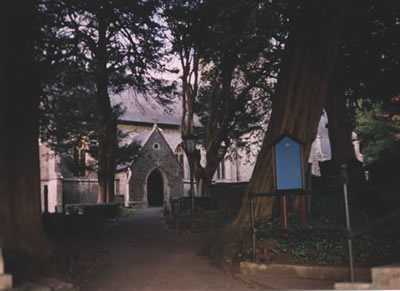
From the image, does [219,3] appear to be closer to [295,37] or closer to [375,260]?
[295,37]

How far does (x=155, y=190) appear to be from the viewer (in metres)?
38.8

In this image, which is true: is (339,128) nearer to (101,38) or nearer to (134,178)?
(101,38)

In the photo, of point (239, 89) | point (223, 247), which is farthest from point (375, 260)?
point (239, 89)

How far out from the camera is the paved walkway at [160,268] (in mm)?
6875

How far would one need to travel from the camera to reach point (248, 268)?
7.25 metres

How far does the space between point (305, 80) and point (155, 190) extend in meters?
31.3

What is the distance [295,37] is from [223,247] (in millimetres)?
4426

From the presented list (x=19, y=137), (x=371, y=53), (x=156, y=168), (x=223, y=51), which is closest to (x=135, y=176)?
(x=156, y=168)

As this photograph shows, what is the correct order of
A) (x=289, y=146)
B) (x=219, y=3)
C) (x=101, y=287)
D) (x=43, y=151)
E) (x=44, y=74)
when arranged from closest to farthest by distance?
(x=101, y=287), (x=289, y=146), (x=44, y=74), (x=219, y=3), (x=43, y=151)

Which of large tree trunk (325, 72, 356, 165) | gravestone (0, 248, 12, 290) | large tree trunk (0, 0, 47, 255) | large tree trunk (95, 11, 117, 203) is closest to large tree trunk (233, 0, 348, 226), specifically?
large tree trunk (0, 0, 47, 255)

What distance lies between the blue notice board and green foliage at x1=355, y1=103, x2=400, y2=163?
77.9ft

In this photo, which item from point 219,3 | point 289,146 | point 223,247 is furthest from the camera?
point 219,3

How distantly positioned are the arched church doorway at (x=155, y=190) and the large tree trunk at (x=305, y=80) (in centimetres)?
2999

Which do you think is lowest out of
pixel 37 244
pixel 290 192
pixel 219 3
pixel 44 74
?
pixel 37 244
